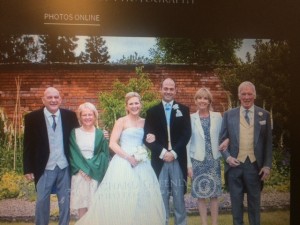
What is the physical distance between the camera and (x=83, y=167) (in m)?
3.17

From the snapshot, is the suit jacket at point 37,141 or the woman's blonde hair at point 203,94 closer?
the suit jacket at point 37,141

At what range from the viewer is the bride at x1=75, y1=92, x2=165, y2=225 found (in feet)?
10.5

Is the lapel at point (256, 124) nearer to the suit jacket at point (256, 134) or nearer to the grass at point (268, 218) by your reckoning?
the suit jacket at point (256, 134)

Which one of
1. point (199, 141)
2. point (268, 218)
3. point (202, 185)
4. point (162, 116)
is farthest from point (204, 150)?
point (268, 218)

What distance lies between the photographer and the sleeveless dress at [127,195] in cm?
321

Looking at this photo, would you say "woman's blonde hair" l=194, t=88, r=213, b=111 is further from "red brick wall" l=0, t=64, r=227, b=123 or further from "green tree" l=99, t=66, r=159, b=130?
"green tree" l=99, t=66, r=159, b=130

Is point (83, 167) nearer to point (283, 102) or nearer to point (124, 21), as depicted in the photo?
point (124, 21)

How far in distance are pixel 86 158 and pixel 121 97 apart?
19.7 inches

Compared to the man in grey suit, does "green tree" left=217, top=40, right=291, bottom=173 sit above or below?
above

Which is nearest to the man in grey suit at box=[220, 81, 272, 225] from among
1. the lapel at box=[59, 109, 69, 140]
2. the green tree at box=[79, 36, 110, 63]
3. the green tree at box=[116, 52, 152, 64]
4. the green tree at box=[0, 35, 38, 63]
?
the green tree at box=[116, 52, 152, 64]

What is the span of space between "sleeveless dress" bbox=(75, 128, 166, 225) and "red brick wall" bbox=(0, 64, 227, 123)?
15.6 inches

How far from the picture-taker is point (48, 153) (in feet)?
10.3

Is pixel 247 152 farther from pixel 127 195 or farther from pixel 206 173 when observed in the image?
pixel 127 195

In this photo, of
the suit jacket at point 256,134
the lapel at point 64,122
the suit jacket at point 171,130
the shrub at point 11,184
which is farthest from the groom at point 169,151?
the shrub at point 11,184
